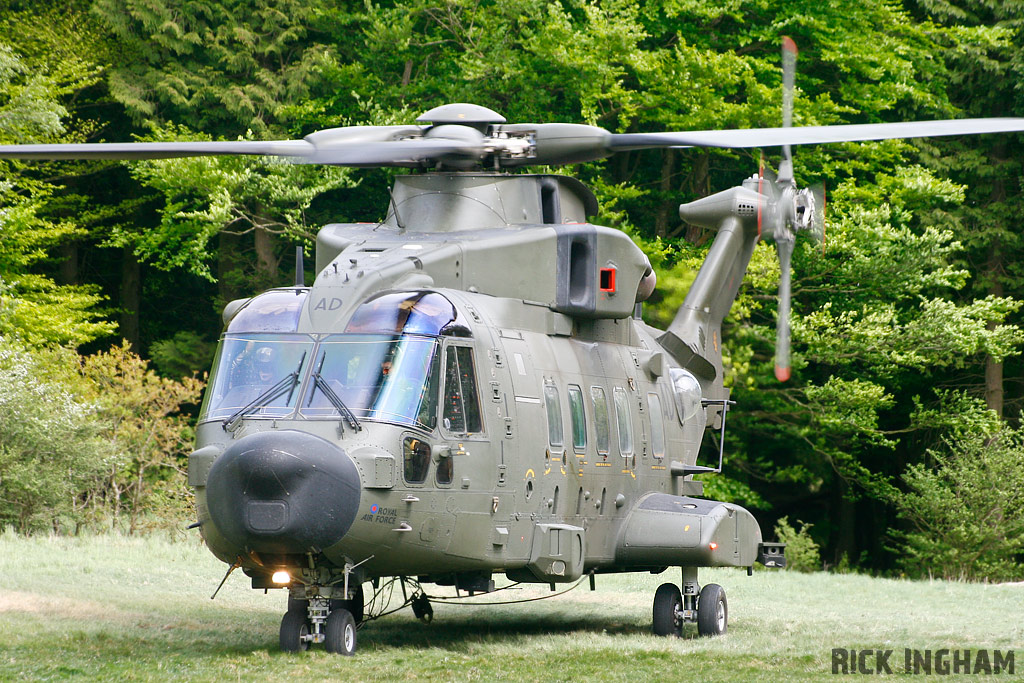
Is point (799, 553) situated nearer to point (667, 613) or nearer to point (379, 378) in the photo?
point (667, 613)

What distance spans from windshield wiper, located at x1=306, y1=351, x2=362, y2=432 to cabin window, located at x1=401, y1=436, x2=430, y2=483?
0.41 meters

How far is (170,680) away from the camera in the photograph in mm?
9328

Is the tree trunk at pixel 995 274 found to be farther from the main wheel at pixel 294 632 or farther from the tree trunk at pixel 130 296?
the main wheel at pixel 294 632

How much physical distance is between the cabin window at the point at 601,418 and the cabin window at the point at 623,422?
0.24 metres

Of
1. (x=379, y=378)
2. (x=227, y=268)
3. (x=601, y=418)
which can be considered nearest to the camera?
(x=379, y=378)

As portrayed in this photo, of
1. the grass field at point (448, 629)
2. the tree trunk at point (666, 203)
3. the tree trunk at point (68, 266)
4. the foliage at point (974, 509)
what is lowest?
the grass field at point (448, 629)

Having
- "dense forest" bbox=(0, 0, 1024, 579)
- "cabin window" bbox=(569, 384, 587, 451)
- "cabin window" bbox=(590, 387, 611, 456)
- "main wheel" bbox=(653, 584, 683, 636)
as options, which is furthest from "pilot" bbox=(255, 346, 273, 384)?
"dense forest" bbox=(0, 0, 1024, 579)

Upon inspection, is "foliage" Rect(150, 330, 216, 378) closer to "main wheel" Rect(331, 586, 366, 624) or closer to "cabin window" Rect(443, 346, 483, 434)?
"main wheel" Rect(331, 586, 366, 624)

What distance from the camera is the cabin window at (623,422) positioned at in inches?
517

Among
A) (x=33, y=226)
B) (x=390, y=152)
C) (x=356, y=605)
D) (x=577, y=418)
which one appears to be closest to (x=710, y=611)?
(x=577, y=418)

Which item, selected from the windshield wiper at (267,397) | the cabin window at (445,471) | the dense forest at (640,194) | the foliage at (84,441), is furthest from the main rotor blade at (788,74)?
the foliage at (84,441)

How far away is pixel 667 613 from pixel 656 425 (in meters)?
1.96

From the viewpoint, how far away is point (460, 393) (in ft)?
35.3

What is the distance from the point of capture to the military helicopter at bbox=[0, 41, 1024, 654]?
1005 cm
